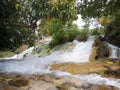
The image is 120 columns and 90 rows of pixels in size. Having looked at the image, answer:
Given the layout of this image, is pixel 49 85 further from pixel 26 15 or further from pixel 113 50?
pixel 113 50

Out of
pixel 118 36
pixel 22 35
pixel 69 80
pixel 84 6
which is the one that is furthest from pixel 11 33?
pixel 118 36

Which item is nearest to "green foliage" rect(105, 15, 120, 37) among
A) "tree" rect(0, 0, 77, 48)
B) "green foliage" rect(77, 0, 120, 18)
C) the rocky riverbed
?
"green foliage" rect(77, 0, 120, 18)

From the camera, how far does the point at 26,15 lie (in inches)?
327

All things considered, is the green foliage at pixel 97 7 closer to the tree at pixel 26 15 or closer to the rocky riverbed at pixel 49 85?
the tree at pixel 26 15

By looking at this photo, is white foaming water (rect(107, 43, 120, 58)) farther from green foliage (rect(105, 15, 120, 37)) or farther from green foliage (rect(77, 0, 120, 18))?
green foliage (rect(77, 0, 120, 18))

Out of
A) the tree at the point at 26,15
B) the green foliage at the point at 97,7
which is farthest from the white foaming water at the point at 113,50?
the tree at the point at 26,15

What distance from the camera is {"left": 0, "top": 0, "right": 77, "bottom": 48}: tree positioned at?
21.0ft

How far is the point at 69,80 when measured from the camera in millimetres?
7098

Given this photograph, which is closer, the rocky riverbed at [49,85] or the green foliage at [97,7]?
the rocky riverbed at [49,85]

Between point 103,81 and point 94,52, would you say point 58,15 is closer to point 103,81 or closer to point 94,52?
point 103,81

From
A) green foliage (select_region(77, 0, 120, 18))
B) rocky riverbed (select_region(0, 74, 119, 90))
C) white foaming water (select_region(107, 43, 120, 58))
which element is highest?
green foliage (select_region(77, 0, 120, 18))

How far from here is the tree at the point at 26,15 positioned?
6397 millimetres

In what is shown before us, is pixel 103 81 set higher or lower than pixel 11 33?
lower

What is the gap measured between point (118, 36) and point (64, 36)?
19.7 feet
